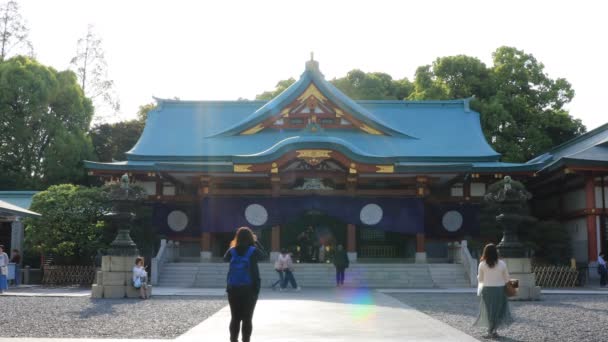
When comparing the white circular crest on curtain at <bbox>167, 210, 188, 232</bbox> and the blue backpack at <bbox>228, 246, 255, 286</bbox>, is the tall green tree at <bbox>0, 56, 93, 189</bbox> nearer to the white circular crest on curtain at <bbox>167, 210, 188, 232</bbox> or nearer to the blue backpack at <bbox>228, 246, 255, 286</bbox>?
the white circular crest on curtain at <bbox>167, 210, 188, 232</bbox>

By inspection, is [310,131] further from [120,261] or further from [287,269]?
[120,261]

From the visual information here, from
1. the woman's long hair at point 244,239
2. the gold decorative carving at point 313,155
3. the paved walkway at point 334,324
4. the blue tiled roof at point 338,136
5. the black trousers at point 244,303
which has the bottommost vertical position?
the paved walkway at point 334,324

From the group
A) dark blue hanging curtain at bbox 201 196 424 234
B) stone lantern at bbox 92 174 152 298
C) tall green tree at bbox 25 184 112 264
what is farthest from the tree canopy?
stone lantern at bbox 92 174 152 298

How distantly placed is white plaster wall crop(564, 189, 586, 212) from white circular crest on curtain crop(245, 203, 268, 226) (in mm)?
13350

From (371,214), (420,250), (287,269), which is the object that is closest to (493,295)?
(287,269)

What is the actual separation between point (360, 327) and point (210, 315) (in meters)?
3.87

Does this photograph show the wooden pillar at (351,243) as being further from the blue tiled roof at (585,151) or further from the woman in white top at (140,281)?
the woman in white top at (140,281)

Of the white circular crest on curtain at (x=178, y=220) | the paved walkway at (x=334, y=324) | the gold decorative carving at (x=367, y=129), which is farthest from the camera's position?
the gold decorative carving at (x=367, y=129)

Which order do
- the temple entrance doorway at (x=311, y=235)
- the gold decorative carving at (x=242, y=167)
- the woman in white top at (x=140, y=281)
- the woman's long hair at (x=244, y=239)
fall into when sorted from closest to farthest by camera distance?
the woman's long hair at (x=244, y=239) → the woman in white top at (x=140, y=281) → the gold decorative carving at (x=242, y=167) → the temple entrance doorway at (x=311, y=235)

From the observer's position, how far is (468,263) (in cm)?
2556

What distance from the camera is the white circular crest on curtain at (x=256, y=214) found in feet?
93.7

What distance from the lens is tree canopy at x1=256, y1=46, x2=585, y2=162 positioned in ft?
135

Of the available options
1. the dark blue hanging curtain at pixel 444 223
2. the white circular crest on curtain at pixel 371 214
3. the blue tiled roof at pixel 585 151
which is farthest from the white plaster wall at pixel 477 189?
the white circular crest on curtain at pixel 371 214

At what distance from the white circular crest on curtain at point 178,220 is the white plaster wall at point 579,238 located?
17.0 meters
